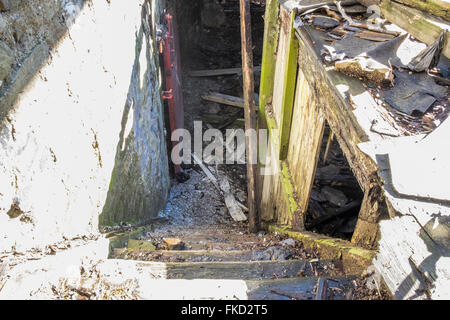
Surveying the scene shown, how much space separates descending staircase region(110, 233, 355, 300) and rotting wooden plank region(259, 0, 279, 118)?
256 centimetres

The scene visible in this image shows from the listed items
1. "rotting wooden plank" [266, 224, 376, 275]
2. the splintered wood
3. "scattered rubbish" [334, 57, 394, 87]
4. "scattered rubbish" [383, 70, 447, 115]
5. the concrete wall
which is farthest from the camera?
the splintered wood

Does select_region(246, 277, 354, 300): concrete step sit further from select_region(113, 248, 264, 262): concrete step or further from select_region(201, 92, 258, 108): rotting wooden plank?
select_region(201, 92, 258, 108): rotting wooden plank

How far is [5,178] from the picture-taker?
1.91 metres

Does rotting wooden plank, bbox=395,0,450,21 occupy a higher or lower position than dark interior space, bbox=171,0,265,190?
higher

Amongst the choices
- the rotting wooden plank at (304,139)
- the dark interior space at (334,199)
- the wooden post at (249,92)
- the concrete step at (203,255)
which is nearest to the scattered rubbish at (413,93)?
the rotting wooden plank at (304,139)

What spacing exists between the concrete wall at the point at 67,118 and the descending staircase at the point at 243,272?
52cm

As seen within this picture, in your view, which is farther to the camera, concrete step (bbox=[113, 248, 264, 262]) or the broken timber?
concrete step (bbox=[113, 248, 264, 262])

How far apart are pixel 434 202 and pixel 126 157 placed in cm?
298

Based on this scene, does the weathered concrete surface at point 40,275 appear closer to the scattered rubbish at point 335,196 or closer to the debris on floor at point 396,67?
the debris on floor at point 396,67

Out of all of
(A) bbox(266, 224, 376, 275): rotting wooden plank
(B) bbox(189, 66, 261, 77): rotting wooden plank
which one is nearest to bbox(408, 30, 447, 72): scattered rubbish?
(A) bbox(266, 224, 376, 275): rotting wooden plank

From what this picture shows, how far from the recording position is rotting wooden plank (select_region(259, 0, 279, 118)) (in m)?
4.83

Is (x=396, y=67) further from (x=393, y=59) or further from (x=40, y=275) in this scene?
(x=40, y=275)

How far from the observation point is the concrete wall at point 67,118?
1.97m

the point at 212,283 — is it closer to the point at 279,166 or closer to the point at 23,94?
the point at 23,94
